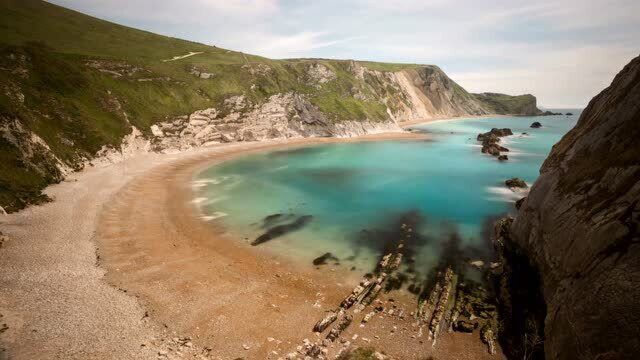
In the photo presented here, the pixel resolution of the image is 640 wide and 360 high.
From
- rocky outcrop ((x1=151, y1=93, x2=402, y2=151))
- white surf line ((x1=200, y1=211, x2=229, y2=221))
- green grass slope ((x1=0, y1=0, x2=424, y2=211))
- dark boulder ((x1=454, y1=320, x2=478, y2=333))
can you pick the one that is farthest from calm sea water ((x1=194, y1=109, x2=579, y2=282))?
green grass slope ((x1=0, y1=0, x2=424, y2=211))

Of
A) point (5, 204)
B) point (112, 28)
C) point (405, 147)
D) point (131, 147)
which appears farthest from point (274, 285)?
point (112, 28)

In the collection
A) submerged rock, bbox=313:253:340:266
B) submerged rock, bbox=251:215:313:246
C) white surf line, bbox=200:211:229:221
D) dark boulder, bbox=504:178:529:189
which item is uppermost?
dark boulder, bbox=504:178:529:189

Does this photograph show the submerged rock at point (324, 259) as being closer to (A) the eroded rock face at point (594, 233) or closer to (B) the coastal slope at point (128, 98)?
(A) the eroded rock face at point (594, 233)

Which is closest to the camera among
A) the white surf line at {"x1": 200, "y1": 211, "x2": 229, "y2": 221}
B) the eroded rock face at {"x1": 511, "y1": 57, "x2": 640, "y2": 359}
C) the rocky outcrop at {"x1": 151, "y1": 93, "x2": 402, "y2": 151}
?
the eroded rock face at {"x1": 511, "y1": 57, "x2": 640, "y2": 359}

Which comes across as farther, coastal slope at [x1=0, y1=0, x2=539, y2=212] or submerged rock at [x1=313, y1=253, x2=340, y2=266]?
coastal slope at [x1=0, y1=0, x2=539, y2=212]

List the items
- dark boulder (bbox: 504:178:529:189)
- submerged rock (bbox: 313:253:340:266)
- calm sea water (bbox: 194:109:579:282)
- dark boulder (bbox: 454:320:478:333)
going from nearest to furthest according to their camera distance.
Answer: dark boulder (bbox: 454:320:478:333), submerged rock (bbox: 313:253:340:266), calm sea water (bbox: 194:109:579:282), dark boulder (bbox: 504:178:529:189)

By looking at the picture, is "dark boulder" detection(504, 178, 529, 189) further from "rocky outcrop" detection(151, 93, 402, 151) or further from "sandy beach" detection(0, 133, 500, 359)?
"rocky outcrop" detection(151, 93, 402, 151)
